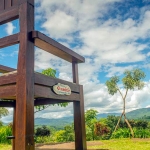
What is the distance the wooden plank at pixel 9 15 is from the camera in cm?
309

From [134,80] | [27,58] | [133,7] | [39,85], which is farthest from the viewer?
[134,80]

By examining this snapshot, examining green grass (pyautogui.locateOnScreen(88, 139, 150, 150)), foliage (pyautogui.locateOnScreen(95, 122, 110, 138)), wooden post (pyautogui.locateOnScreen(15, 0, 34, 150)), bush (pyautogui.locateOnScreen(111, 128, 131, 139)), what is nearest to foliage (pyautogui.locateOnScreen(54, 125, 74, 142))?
foliage (pyautogui.locateOnScreen(95, 122, 110, 138))

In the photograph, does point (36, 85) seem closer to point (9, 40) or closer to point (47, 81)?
point (47, 81)

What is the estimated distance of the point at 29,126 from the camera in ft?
8.38

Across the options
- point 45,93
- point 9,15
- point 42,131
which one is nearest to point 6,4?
point 9,15

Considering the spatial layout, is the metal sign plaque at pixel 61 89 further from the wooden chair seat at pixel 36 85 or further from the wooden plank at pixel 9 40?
the wooden plank at pixel 9 40

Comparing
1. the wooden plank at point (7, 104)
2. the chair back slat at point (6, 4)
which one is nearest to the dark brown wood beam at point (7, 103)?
the wooden plank at point (7, 104)

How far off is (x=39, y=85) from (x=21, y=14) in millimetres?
1131

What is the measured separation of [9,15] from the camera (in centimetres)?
317

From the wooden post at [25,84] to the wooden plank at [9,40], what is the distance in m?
0.11

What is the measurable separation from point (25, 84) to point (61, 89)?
34.6 inches

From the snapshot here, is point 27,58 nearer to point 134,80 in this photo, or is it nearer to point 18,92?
point 18,92

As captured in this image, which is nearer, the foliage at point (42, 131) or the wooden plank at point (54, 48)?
the wooden plank at point (54, 48)

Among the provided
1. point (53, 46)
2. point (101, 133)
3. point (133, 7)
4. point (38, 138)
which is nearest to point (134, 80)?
point (101, 133)
